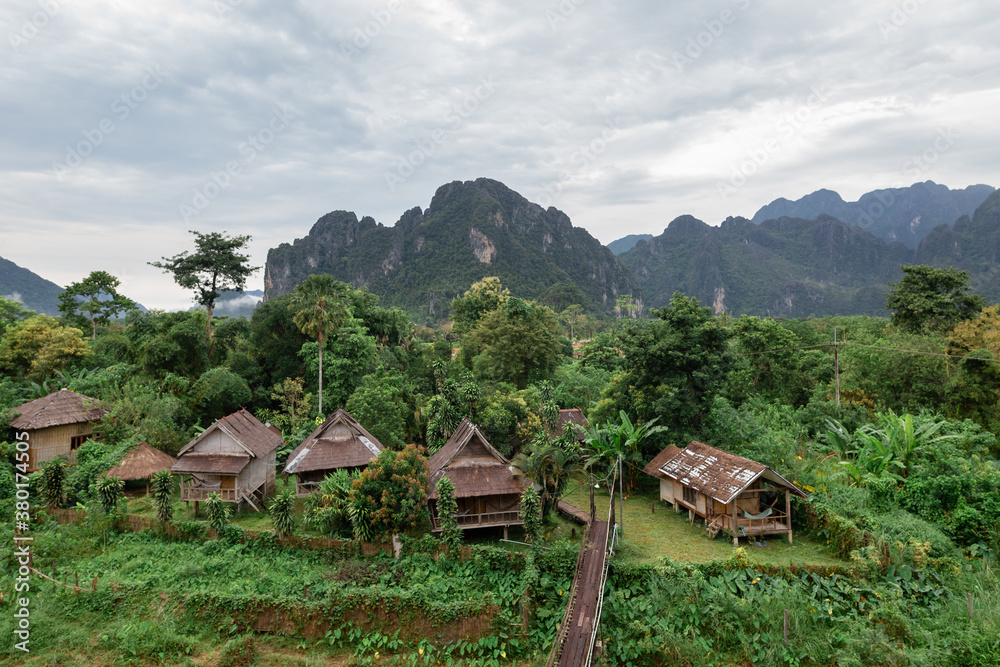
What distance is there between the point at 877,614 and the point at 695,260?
182 m

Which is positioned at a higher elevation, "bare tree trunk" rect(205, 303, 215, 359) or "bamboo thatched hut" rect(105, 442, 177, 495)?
"bare tree trunk" rect(205, 303, 215, 359)

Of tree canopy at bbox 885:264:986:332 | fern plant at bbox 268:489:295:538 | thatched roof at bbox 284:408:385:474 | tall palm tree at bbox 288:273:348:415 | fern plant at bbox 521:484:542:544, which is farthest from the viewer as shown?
tree canopy at bbox 885:264:986:332

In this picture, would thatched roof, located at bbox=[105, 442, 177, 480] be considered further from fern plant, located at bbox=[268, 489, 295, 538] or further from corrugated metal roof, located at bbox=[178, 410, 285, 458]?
fern plant, located at bbox=[268, 489, 295, 538]

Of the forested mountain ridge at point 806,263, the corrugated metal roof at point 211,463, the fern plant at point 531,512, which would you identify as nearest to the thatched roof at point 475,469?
the fern plant at point 531,512

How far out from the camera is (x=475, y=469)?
18.0 m

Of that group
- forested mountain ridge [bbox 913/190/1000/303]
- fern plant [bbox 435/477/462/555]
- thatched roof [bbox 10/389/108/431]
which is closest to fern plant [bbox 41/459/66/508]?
thatched roof [bbox 10/389/108/431]

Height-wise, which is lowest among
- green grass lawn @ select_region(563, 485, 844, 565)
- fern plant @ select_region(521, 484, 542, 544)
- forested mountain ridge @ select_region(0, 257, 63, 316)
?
green grass lawn @ select_region(563, 485, 844, 565)

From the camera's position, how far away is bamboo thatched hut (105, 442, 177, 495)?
19938mm

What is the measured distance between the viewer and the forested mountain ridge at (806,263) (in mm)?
123938

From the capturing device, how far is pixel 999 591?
37.5ft

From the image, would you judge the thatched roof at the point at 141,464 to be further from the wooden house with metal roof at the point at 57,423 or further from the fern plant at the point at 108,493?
the wooden house with metal roof at the point at 57,423

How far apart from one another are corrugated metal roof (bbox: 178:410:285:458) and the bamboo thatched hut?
1192 mm

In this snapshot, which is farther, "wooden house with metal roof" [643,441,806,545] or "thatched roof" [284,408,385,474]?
"thatched roof" [284,408,385,474]

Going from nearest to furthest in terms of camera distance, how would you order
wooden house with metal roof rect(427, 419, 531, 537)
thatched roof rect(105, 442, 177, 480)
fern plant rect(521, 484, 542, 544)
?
1. fern plant rect(521, 484, 542, 544)
2. wooden house with metal roof rect(427, 419, 531, 537)
3. thatched roof rect(105, 442, 177, 480)
